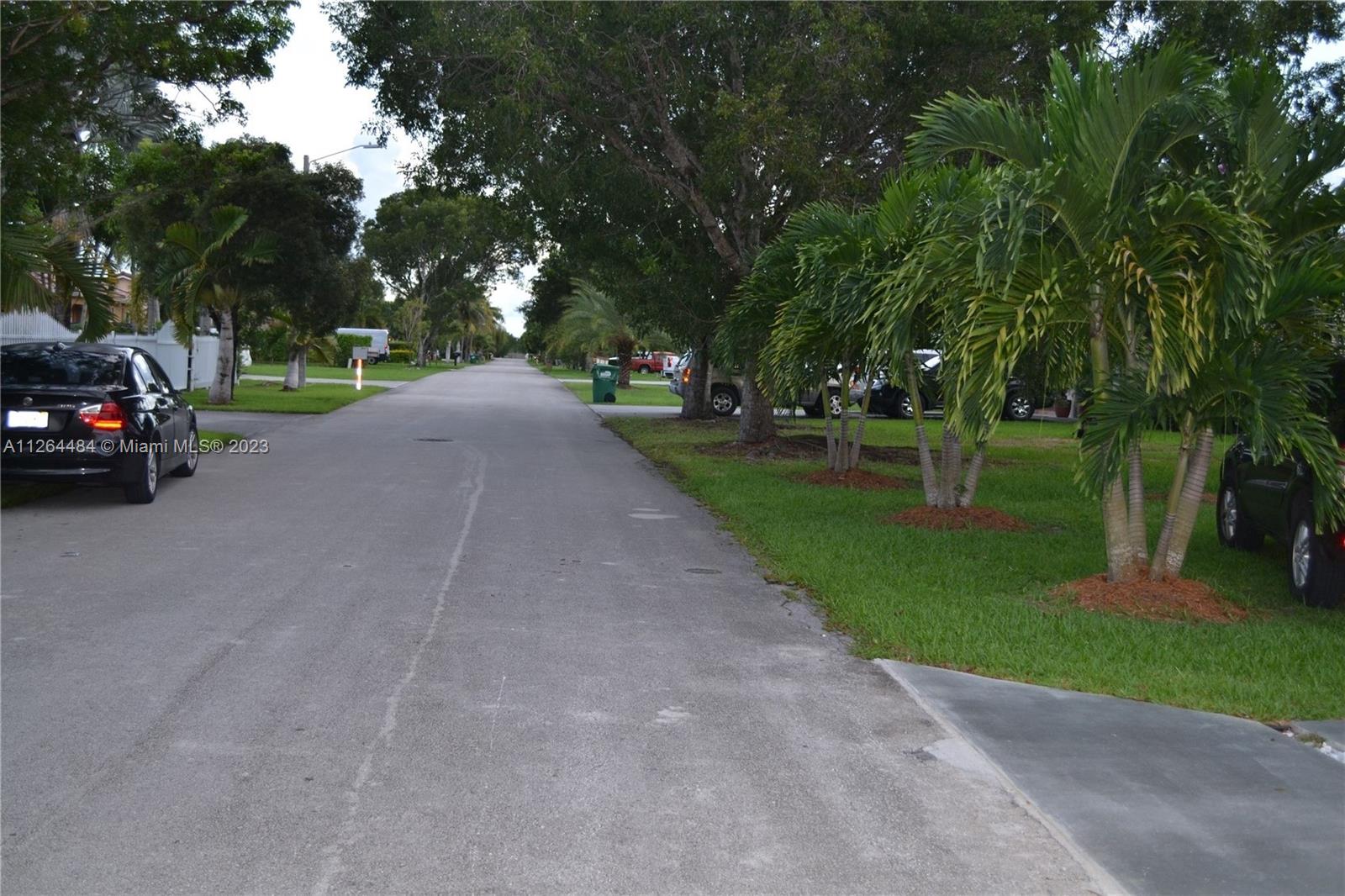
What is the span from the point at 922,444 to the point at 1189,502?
485 cm

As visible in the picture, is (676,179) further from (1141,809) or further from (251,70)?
(1141,809)

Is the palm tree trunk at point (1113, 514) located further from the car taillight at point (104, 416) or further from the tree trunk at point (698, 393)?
the tree trunk at point (698, 393)

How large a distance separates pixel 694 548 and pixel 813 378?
4.22 m

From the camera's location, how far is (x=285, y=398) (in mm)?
31594

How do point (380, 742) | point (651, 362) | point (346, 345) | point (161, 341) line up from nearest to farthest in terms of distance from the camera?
point (380, 742), point (161, 341), point (346, 345), point (651, 362)

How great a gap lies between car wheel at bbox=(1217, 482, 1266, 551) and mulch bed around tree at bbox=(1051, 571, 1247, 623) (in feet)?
8.59

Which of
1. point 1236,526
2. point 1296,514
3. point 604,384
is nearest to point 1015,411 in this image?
point 604,384

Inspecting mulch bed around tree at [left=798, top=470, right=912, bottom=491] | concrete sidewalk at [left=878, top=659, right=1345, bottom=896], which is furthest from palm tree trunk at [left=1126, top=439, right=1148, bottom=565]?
mulch bed around tree at [left=798, top=470, right=912, bottom=491]

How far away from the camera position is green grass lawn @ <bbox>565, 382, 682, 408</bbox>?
39.7 meters

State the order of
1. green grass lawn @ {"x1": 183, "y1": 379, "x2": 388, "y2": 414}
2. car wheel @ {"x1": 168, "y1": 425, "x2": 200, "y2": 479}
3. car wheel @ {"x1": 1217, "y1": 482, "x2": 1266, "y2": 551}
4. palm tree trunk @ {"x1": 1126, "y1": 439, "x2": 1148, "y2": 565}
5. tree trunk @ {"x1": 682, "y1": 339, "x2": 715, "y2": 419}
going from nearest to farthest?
palm tree trunk @ {"x1": 1126, "y1": 439, "x2": 1148, "y2": 565} < car wheel @ {"x1": 1217, "y1": 482, "x2": 1266, "y2": 551} < car wheel @ {"x1": 168, "y1": 425, "x2": 200, "y2": 479} < green grass lawn @ {"x1": 183, "y1": 379, "x2": 388, "y2": 414} < tree trunk @ {"x1": 682, "y1": 339, "x2": 715, "y2": 419}

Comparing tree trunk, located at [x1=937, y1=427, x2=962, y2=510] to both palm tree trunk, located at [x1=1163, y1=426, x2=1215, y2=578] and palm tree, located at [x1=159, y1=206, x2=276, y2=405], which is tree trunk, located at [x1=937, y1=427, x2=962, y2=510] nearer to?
palm tree trunk, located at [x1=1163, y1=426, x2=1215, y2=578]

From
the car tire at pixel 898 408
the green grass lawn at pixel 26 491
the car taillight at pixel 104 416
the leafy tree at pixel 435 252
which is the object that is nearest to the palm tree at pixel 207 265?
the green grass lawn at pixel 26 491

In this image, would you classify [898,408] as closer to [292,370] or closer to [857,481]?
[857,481]

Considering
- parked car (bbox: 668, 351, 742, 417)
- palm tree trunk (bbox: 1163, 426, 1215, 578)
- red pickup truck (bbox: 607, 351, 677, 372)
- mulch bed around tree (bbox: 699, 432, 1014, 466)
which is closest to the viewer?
palm tree trunk (bbox: 1163, 426, 1215, 578)
